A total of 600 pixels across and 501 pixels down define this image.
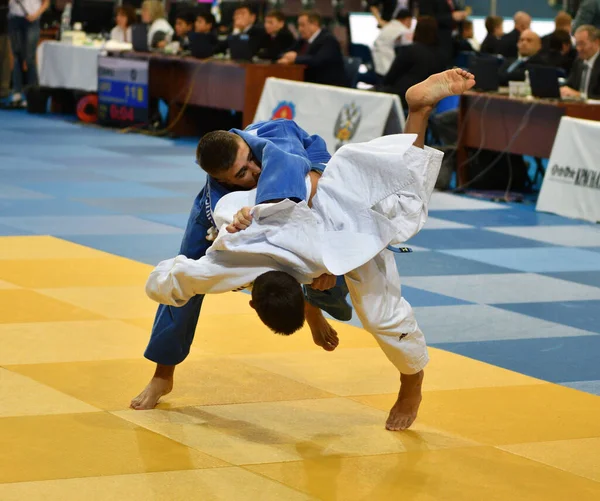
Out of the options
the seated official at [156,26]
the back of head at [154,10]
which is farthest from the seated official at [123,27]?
the back of head at [154,10]

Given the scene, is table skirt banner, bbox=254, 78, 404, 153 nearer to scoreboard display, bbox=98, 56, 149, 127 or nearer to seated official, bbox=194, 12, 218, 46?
scoreboard display, bbox=98, 56, 149, 127

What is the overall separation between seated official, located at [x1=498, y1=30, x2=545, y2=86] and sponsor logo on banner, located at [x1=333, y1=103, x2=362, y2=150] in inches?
82.5

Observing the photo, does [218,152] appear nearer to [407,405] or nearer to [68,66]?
[407,405]

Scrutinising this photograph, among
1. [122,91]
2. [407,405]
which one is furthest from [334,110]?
[407,405]

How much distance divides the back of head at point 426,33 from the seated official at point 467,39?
5657 millimetres

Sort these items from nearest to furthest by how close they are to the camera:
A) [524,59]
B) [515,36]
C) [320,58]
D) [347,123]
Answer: [347,123], [524,59], [320,58], [515,36]

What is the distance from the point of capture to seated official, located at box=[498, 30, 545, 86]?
541 inches

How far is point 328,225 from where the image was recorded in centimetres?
453

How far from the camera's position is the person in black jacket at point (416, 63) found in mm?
14086

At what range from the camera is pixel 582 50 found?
12.6m

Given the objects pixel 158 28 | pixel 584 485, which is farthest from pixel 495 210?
pixel 158 28

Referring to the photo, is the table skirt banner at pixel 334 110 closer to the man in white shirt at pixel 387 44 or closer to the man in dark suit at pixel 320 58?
the man in dark suit at pixel 320 58

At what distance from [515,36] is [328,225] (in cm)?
1407

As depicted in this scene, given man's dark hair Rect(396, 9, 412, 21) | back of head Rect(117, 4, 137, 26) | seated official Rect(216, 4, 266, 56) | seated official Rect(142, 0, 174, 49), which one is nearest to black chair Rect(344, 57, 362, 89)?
seated official Rect(216, 4, 266, 56)
